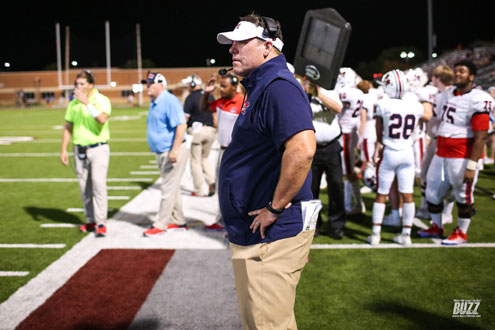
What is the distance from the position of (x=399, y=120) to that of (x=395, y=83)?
0.43 meters

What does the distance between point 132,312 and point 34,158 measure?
10.2m

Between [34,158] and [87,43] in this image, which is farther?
[87,43]

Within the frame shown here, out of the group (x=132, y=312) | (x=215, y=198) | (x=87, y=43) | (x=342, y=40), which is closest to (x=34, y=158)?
(x=215, y=198)

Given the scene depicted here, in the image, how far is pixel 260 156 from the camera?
2250mm

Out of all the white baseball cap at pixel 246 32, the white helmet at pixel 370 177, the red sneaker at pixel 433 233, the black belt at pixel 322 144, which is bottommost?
the red sneaker at pixel 433 233

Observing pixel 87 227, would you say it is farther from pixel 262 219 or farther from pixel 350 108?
pixel 262 219

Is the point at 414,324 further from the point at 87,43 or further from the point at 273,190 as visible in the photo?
the point at 87,43

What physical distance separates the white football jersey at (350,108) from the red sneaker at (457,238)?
7.70 feet

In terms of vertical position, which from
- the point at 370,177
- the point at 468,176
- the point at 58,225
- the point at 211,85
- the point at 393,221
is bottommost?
the point at 58,225

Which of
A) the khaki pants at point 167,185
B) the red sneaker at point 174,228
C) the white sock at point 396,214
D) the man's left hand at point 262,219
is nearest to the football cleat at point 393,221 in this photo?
the white sock at point 396,214

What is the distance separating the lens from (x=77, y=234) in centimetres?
588

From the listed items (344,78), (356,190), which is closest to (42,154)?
(356,190)

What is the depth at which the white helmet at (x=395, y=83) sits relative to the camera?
16.9ft

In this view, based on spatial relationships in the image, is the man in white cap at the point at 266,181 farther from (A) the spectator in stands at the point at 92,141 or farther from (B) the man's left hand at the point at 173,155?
(A) the spectator in stands at the point at 92,141
